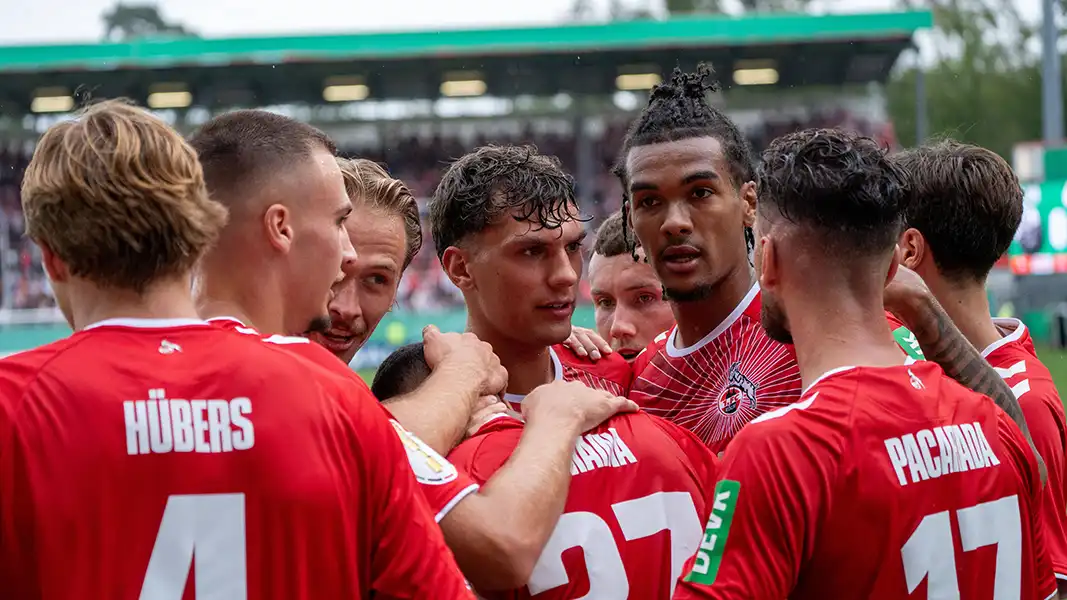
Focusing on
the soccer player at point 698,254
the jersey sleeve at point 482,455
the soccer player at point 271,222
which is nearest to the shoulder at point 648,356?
the soccer player at point 698,254

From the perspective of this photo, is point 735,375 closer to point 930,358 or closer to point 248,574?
point 930,358

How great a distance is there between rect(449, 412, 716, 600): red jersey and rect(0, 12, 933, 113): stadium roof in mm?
25248

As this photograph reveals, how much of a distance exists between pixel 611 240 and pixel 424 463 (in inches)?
109

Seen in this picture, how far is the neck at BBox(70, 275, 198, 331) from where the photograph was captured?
7.82ft

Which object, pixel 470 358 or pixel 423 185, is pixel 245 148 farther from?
pixel 423 185

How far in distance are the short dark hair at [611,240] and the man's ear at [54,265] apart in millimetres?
3006

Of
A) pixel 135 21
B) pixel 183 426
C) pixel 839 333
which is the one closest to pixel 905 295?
pixel 839 333

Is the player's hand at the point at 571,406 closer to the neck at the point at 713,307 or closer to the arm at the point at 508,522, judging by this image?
the arm at the point at 508,522

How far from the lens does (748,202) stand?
4.15 m

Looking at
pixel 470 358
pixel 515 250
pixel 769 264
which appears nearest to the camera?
pixel 769 264

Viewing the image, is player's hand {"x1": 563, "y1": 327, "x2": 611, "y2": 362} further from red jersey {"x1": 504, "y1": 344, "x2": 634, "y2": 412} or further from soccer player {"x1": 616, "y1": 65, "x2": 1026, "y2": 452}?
soccer player {"x1": 616, "y1": 65, "x2": 1026, "y2": 452}

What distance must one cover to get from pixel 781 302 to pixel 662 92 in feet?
5.21

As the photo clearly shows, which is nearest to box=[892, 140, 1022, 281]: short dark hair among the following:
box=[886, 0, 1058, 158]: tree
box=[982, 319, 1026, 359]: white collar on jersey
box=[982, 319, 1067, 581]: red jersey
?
box=[982, 319, 1026, 359]: white collar on jersey

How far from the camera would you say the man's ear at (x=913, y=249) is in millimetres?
3750
